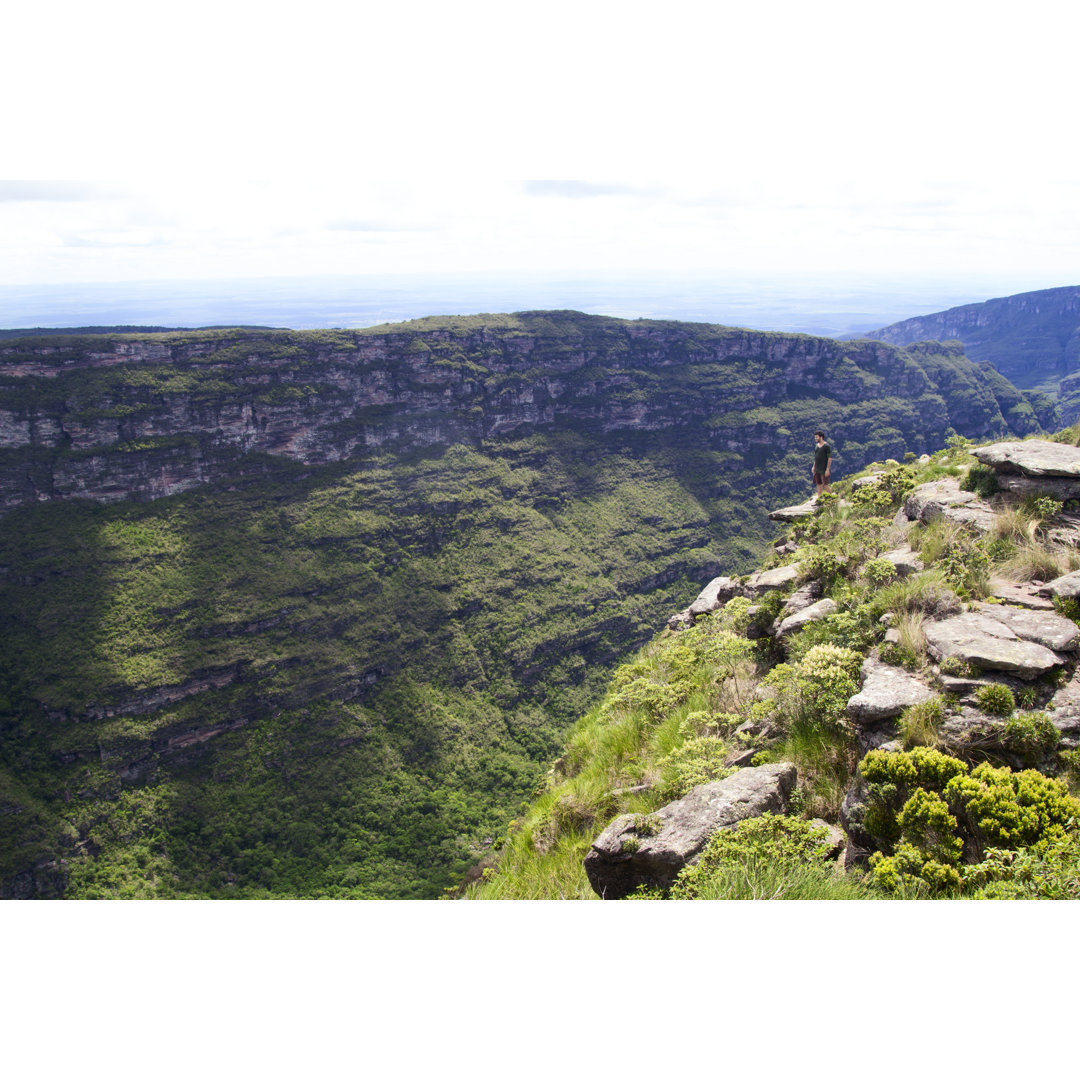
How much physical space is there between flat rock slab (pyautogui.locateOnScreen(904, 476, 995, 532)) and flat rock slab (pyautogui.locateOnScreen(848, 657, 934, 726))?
3561 mm

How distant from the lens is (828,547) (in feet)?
29.9

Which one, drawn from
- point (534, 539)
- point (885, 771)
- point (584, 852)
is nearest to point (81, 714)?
point (534, 539)

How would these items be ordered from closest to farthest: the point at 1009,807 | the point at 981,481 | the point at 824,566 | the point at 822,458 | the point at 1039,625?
the point at 1009,807, the point at 1039,625, the point at 981,481, the point at 824,566, the point at 822,458

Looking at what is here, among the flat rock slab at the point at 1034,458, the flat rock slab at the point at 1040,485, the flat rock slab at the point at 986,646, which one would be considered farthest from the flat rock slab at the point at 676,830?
the flat rock slab at the point at 1034,458

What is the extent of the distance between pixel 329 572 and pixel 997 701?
5602 cm

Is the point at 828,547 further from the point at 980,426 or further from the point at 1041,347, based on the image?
the point at 1041,347

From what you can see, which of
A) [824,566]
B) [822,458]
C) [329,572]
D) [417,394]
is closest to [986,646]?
[824,566]

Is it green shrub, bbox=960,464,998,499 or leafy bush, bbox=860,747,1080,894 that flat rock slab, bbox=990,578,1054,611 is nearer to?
leafy bush, bbox=860,747,1080,894

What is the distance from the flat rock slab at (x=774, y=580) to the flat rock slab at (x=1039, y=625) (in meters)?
3.64

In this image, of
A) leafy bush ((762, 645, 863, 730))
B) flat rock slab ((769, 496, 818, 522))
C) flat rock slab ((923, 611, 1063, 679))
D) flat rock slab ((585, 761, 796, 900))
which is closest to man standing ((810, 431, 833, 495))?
flat rock slab ((769, 496, 818, 522))

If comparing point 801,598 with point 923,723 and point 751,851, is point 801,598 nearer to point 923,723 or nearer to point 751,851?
point 923,723

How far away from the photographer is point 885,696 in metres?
4.70

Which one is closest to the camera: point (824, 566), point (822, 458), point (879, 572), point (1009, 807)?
point (1009, 807)

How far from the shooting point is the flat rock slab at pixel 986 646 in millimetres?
4543
